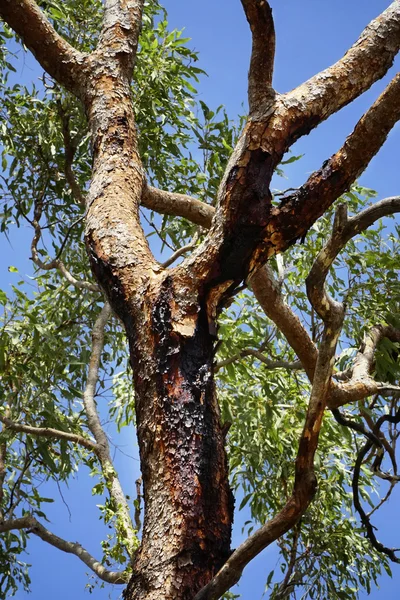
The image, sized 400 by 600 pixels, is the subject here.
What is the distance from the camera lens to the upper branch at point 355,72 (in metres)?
1.90

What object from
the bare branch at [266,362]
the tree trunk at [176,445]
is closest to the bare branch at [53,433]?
the bare branch at [266,362]

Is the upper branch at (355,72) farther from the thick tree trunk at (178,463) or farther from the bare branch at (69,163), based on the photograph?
the bare branch at (69,163)

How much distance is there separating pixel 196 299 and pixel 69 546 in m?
1.84

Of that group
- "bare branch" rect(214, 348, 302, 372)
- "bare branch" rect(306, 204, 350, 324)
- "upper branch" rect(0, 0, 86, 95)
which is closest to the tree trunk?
"bare branch" rect(306, 204, 350, 324)

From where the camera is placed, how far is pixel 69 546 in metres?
2.98

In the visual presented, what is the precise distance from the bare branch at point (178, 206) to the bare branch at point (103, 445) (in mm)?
1028

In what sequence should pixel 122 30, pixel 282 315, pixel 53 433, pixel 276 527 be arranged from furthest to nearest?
pixel 53 433 < pixel 282 315 < pixel 122 30 < pixel 276 527

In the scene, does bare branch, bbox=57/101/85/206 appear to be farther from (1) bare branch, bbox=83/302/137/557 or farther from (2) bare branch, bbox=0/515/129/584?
(2) bare branch, bbox=0/515/129/584

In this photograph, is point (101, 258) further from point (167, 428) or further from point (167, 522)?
point (167, 522)

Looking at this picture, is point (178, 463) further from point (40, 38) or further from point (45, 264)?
point (45, 264)

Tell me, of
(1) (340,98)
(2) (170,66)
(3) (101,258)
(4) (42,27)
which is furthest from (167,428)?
(2) (170,66)

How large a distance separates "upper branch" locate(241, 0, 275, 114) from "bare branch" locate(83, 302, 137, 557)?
1488 millimetres

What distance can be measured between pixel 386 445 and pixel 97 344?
148 cm

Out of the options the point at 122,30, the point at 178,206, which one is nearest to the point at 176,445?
the point at 178,206
